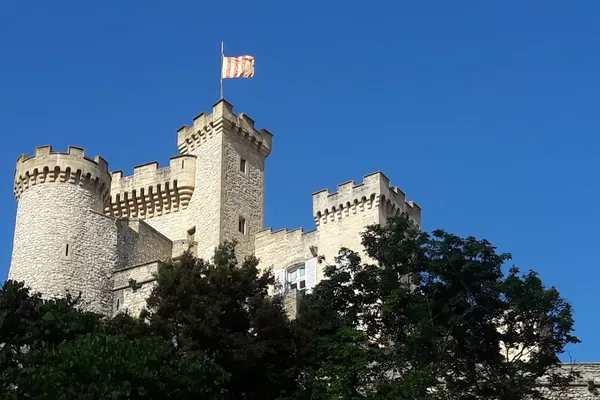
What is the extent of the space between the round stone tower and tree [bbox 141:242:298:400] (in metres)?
7.01

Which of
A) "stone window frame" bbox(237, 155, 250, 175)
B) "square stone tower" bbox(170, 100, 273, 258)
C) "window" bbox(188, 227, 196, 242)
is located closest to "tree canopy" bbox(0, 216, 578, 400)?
"square stone tower" bbox(170, 100, 273, 258)

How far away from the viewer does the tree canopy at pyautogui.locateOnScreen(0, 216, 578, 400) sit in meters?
25.9

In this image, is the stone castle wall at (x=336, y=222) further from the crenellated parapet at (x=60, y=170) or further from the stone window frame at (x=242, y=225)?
the crenellated parapet at (x=60, y=170)

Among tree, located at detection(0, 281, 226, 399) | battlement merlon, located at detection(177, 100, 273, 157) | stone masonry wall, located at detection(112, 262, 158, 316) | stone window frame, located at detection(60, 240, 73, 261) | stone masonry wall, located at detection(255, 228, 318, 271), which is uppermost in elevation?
battlement merlon, located at detection(177, 100, 273, 157)

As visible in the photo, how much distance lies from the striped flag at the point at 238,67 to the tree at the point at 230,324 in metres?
17.5

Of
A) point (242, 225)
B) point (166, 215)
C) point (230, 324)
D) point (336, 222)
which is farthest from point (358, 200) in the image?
point (230, 324)

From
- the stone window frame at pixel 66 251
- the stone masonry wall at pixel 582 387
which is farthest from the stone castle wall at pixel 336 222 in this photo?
the stone masonry wall at pixel 582 387

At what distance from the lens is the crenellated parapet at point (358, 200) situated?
42125 mm

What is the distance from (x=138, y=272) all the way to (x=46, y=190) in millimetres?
5004

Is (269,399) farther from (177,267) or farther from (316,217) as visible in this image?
(316,217)

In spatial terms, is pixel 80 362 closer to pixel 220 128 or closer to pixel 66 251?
pixel 66 251

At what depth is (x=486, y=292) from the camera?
28.3 metres

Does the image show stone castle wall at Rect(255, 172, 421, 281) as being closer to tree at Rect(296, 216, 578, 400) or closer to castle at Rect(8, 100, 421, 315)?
castle at Rect(8, 100, 421, 315)

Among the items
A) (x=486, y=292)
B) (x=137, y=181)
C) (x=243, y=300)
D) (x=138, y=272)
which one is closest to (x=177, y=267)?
(x=243, y=300)
